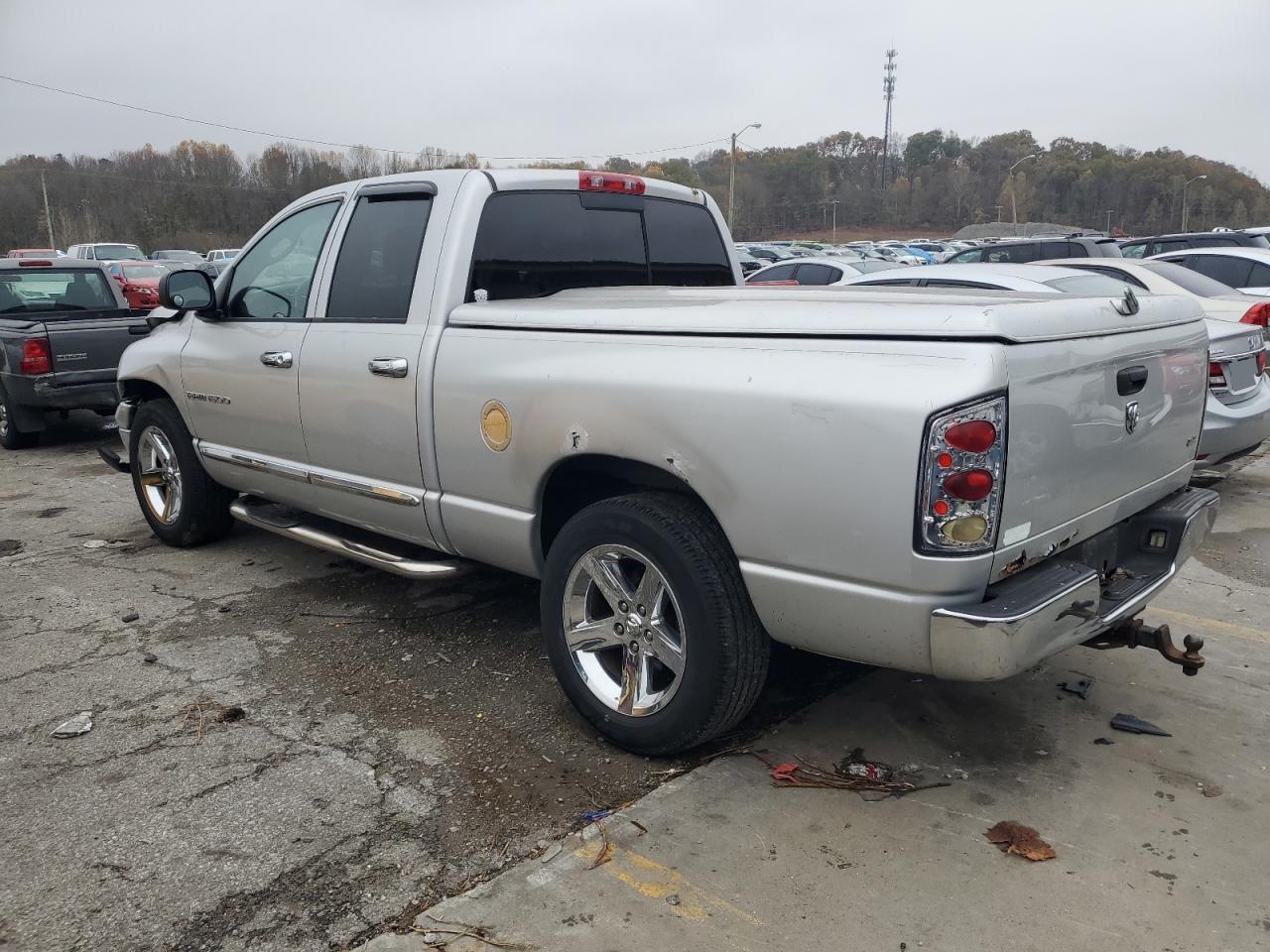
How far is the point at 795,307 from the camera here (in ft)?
9.57

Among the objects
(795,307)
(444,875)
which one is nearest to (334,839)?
(444,875)

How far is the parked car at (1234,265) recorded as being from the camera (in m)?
11.6

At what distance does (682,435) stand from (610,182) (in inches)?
79.3

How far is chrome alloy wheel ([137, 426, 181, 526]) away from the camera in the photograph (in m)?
5.69

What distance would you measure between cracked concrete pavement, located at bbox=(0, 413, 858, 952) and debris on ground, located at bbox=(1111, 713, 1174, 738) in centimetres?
98

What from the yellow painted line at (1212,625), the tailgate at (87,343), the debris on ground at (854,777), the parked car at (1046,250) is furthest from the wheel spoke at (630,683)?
the parked car at (1046,250)

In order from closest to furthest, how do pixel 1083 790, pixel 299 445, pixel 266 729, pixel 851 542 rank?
pixel 851 542, pixel 1083 790, pixel 266 729, pixel 299 445

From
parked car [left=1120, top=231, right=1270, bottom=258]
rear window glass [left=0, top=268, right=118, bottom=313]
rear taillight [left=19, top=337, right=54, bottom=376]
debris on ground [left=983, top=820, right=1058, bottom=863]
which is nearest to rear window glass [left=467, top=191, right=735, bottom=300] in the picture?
debris on ground [left=983, top=820, right=1058, bottom=863]

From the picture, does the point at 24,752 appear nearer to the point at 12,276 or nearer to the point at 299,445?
the point at 299,445

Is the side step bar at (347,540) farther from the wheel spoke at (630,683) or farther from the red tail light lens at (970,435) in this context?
the red tail light lens at (970,435)

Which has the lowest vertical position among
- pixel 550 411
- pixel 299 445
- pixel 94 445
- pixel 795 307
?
pixel 94 445

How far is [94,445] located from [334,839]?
26.8 ft

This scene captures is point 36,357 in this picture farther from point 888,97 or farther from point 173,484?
point 888,97

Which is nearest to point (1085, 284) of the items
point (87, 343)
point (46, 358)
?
point (87, 343)
